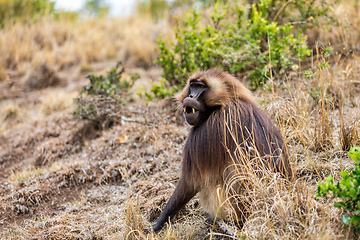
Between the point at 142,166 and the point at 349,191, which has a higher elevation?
the point at 349,191

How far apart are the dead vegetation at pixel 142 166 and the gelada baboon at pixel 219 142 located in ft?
0.46

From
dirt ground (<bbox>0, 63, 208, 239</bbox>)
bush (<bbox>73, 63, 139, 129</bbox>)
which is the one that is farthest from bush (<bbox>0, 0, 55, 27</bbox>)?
bush (<bbox>73, 63, 139, 129</bbox>)

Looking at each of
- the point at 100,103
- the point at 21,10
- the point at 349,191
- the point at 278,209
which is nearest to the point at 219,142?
the point at 278,209

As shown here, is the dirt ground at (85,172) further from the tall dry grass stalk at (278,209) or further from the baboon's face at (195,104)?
the tall dry grass stalk at (278,209)

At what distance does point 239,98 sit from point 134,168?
185cm

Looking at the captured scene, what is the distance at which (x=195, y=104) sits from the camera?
9.46 ft

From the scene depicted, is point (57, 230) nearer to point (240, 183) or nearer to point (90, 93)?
point (240, 183)

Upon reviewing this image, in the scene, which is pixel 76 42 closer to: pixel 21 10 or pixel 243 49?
pixel 21 10

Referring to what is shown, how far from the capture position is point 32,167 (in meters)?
4.80

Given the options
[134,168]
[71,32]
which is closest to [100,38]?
[71,32]

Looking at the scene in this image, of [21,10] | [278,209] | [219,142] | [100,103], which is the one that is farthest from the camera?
[21,10]

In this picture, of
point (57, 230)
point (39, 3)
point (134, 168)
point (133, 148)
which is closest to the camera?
point (57, 230)

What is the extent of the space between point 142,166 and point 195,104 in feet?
5.40

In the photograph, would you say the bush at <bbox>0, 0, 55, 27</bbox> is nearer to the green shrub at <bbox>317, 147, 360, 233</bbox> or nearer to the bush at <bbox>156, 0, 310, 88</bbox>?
the bush at <bbox>156, 0, 310, 88</bbox>
